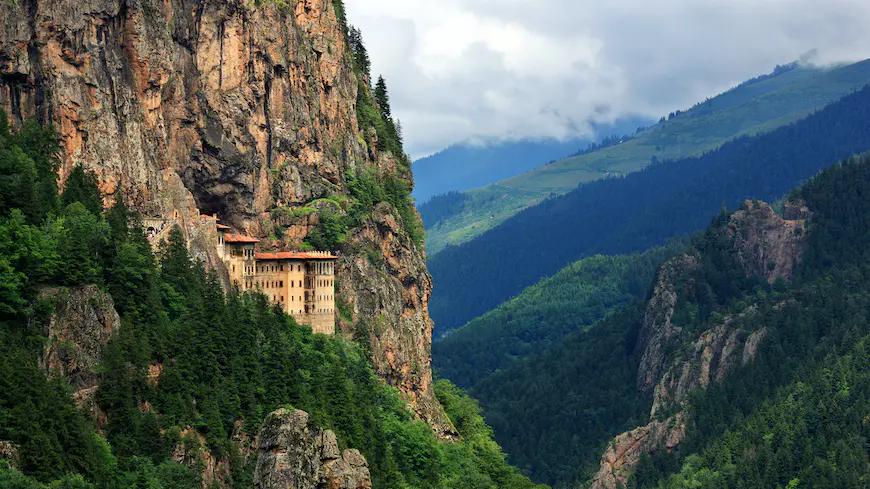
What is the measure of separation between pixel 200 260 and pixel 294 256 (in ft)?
46.9

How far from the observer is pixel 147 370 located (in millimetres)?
129875

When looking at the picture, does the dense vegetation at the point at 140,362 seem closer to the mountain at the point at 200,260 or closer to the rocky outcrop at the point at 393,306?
the mountain at the point at 200,260

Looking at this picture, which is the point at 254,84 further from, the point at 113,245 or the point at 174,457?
the point at 174,457

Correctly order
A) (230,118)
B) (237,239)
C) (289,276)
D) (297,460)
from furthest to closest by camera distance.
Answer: (230,118) → (289,276) → (237,239) → (297,460)

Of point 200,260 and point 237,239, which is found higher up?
point 237,239

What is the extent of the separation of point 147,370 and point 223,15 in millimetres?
48329

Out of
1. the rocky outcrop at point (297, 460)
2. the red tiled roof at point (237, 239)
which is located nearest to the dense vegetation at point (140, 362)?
the red tiled roof at point (237, 239)

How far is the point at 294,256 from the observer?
536ft

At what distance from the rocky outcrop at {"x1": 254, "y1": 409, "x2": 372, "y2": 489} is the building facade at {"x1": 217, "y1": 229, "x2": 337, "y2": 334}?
50.6 m

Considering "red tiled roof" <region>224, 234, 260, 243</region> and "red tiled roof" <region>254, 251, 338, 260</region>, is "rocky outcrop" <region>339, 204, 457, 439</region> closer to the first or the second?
"red tiled roof" <region>254, 251, 338, 260</region>

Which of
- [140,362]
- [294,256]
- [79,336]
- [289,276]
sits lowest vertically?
[140,362]

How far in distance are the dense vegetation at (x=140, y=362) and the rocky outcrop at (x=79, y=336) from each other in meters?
0.69

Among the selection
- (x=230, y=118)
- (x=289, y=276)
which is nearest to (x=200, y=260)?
(x=289, y=276)

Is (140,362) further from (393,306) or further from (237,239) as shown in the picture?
(393,306)
